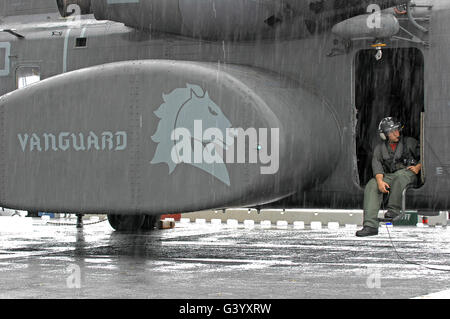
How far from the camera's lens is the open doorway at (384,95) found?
11789 millimetres

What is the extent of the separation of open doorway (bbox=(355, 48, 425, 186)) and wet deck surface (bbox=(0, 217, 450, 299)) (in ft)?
5.62

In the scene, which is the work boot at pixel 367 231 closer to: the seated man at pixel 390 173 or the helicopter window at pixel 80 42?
the seated man at pixel 390 173

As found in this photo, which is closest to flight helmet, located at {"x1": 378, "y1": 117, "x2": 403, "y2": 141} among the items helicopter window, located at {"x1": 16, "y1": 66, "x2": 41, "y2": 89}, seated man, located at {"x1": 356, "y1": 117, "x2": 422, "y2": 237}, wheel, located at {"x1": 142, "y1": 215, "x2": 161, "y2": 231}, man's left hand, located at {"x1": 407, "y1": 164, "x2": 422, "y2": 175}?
seated man, located at {"x1": 356, "y1": 117, "x2": 422, "y2": 237}

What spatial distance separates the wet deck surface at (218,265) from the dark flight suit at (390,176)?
758 millimetres

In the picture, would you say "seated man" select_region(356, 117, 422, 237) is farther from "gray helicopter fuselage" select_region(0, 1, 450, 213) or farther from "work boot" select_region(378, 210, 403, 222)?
"gray helicopter fuselage" select_region(0, 1, 450, 213)

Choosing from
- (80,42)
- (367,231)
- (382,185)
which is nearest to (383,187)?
(382,185)

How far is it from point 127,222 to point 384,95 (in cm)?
635

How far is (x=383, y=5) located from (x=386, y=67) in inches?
73.7

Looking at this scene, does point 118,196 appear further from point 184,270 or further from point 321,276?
point 321,276

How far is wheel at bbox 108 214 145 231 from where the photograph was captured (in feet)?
52.7

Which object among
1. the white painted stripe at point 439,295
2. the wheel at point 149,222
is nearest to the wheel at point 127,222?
the wheel at point 149,222

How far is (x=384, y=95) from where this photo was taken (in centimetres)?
1204

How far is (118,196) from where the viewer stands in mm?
10391
